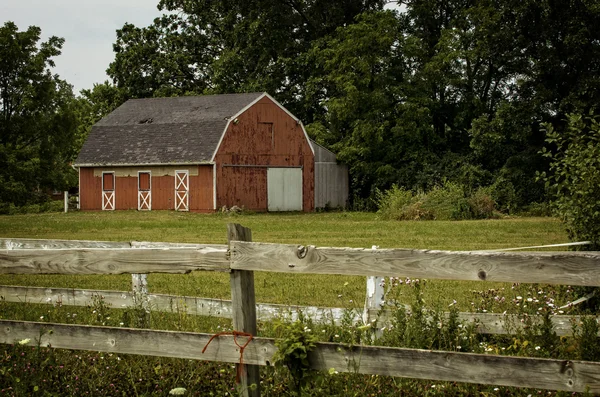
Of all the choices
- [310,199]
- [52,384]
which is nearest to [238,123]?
[310,199]

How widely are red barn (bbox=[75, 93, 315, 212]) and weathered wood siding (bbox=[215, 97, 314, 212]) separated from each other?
49 mm

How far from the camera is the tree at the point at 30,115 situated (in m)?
44.8

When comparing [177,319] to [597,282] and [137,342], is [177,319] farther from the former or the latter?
[597,282]

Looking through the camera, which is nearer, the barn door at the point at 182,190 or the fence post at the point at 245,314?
the fence post at the point at 245,314

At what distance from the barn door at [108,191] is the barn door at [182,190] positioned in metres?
4.39

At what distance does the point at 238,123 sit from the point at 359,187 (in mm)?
7892

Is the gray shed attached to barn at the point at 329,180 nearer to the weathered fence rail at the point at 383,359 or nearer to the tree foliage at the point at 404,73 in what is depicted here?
the tree foliage at the point at 404,73

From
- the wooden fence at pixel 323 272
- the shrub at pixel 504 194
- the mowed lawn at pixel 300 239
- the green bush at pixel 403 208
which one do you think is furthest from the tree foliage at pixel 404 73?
the wooden fence at pixel 323 272

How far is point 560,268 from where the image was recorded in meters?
5.00

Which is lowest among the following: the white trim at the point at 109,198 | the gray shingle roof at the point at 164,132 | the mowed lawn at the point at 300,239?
the mowed lawn at the point at 300,239

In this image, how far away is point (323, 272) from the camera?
216 inches

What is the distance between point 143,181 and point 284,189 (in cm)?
722

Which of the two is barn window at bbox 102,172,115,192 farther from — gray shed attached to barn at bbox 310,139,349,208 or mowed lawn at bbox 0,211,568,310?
gray shed attached to barn at bbox 310,139,349,208

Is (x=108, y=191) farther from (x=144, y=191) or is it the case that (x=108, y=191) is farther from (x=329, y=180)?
(x=329, y=180)
